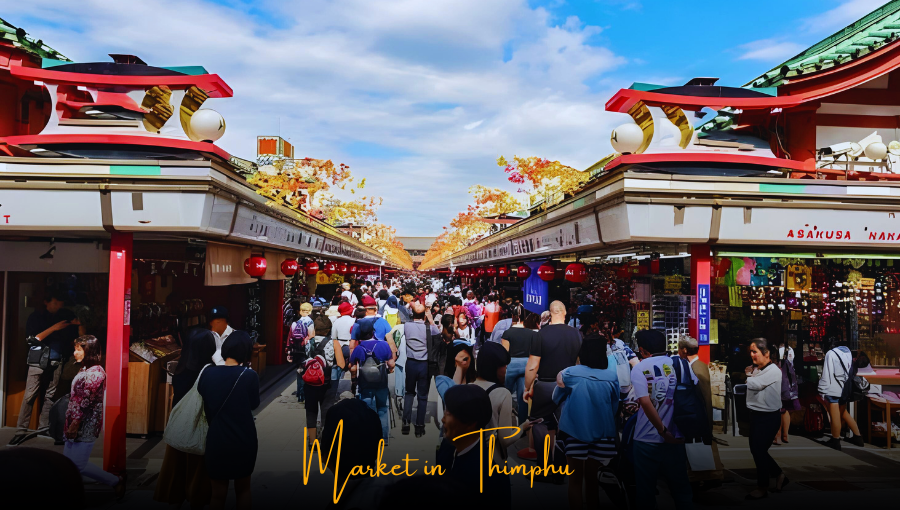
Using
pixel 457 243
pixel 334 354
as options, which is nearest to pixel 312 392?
pixel 334 354

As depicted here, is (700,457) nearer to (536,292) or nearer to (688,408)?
(688,408)

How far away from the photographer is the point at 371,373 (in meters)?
7.39

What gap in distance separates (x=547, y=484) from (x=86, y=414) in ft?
18.0

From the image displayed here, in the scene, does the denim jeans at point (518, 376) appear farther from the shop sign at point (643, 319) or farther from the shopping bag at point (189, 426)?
the shopping bag at point (189, 426)

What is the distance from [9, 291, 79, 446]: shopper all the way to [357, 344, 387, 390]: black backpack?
4.95 m

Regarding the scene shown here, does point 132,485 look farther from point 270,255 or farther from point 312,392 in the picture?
point 270,255

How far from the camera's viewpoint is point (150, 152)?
7.26 meters

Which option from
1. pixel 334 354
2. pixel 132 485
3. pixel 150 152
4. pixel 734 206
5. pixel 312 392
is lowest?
pixel 132 485

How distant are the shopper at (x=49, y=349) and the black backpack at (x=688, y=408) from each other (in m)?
8.99

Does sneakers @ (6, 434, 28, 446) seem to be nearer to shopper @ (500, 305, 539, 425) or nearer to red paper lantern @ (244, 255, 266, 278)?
red paper lantern @ (244, 255, 266, 278)

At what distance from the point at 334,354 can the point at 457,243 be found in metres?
50.5

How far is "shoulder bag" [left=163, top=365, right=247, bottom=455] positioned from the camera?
16.0 feet

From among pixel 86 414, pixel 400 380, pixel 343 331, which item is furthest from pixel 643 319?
pixel 86 414

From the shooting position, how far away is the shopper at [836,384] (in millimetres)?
8148
